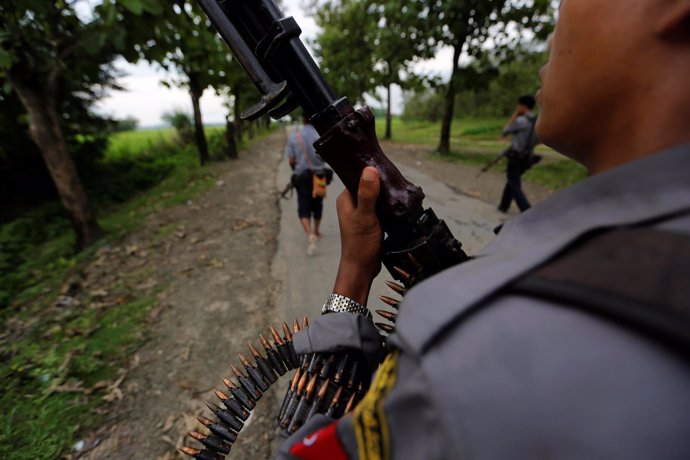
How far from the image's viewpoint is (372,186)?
3.69ft

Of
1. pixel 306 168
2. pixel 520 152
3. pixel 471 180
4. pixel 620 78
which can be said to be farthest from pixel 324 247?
pixel 471 180

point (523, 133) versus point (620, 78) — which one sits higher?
point (620, 78)

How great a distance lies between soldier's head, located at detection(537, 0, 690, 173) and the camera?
577mm

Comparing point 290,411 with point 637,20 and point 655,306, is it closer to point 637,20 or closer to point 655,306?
point 655,306

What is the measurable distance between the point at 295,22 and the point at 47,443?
3056 mm

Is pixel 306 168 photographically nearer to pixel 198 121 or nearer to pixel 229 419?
pixel 229 419

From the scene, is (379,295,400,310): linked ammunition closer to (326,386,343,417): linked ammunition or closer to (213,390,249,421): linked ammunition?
(326,386,343,417): linked ammunition

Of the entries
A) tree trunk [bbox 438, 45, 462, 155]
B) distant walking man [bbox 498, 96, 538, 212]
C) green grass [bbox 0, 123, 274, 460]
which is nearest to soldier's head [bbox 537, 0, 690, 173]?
green grass [bbox 0, 123, 274, 460]

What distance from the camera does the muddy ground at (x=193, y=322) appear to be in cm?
243

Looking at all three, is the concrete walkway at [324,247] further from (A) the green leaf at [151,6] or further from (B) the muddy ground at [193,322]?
(A) the green leaf at [151,6]

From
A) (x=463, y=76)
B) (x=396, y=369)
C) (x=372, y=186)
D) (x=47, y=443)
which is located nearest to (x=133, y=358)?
(x=47, y=443)

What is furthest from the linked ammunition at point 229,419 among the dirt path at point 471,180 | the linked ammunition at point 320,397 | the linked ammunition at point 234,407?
the dirt path at point 471,180

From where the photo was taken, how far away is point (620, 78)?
617 mm

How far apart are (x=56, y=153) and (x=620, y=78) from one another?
7.15 meters
